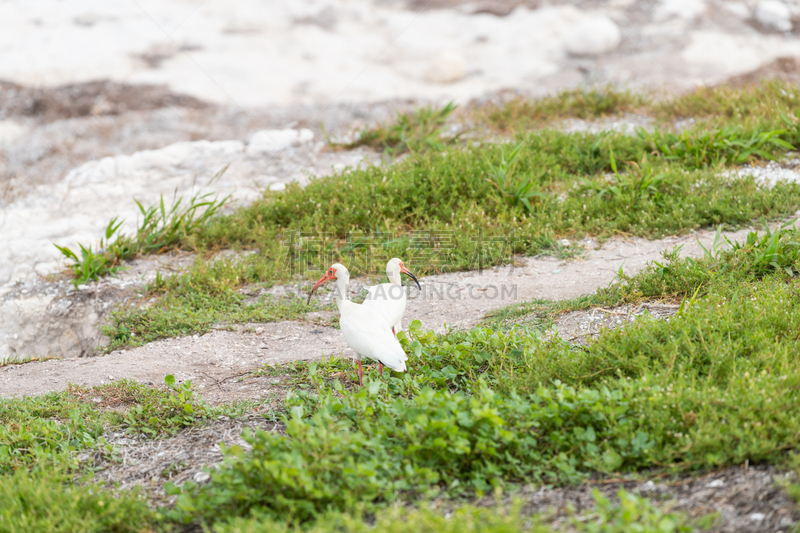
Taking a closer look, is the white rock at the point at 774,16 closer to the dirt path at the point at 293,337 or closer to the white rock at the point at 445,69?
the white rock at the point at 445,69

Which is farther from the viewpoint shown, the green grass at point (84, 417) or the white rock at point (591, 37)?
the white rock at point (591, 37)

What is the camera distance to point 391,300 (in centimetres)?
493

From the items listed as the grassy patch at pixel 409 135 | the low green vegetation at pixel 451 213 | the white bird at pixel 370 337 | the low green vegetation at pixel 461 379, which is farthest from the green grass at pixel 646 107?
the white bird at pixel 370 337

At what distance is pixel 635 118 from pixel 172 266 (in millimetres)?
8174

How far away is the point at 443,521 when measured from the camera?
2.49m

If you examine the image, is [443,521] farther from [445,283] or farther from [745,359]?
[445,283]

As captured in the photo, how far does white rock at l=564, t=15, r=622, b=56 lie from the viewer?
43.3 ft

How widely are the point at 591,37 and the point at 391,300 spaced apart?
10581 millimetres

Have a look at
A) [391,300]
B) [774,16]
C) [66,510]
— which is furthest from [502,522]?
[774,16]

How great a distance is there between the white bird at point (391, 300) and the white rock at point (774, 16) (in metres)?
13.1

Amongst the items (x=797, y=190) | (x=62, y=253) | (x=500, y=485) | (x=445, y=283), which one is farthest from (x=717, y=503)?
(x=62, y=253)

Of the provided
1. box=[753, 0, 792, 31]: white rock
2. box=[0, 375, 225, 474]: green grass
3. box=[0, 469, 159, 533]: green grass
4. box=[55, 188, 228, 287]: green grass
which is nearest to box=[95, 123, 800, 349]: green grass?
box=[55, 188, 228, 287]: green grass

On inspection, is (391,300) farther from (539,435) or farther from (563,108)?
(563,108)

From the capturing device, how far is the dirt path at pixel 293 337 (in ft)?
16.8
